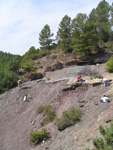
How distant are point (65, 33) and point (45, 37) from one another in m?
4.93

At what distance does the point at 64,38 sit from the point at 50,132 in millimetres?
18570

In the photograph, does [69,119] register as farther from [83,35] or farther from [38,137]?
[83,35]

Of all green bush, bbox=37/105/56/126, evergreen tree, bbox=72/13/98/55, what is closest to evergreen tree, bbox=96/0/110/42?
evergreen tree, bbox=72/13/98/55

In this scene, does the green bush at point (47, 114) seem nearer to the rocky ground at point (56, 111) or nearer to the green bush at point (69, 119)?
the rocky ground at point (56, 111)

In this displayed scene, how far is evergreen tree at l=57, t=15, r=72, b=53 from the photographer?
2406 centimetres

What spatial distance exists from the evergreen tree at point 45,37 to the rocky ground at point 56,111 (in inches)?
568

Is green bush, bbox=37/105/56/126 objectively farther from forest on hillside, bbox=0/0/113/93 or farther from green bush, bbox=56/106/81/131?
forest on hillside, bbox=0/0/113/93

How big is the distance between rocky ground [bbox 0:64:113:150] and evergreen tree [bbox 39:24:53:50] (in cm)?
1443

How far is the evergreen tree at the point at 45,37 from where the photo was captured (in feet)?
90.6

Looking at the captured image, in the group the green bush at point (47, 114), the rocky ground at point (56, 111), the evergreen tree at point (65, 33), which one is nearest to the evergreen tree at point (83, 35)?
the evergreen tree at point (65, 33)

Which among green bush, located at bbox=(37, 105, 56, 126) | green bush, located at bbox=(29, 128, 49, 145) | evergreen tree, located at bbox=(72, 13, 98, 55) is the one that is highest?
evergreen tree, located at bbox=(72, 13, 98, 55)

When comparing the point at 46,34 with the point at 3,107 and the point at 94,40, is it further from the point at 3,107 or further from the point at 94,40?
the point at 3,107

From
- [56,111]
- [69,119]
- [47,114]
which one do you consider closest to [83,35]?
[56,111]

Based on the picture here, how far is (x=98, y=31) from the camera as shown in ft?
90.4
